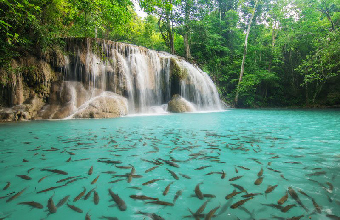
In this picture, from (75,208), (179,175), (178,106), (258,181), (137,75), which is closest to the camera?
(75,208)

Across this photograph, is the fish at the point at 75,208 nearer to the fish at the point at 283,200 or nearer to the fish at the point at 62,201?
the fish at the point at 62,201

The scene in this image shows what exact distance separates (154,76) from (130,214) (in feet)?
47.8

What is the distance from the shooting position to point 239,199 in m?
1.70

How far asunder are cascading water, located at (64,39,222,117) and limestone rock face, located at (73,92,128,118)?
2058 mm

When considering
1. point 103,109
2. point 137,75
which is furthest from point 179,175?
point 137,75

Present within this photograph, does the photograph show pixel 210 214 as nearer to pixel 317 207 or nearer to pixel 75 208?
pixel 317 207

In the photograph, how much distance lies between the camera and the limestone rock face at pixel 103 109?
10383 millimetres

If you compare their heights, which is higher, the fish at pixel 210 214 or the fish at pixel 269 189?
the fish at pixel 269 189

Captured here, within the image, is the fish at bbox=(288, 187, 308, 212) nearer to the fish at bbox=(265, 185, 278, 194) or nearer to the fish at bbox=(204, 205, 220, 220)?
the fish at bbox=(265, 185, 278, 194)

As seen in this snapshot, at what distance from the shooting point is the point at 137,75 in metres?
14.5

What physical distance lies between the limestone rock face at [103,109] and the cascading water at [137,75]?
6.75 ft

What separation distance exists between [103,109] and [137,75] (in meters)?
4.73

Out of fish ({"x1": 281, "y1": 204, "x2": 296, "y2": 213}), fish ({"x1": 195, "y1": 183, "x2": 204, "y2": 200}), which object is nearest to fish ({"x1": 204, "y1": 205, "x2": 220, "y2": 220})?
fish ({"x1": 195, "y1": 183, "x2": 204, "y2": 200})

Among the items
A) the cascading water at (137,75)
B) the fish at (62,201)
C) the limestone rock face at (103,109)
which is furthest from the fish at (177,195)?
the cascading water at (137,75)
